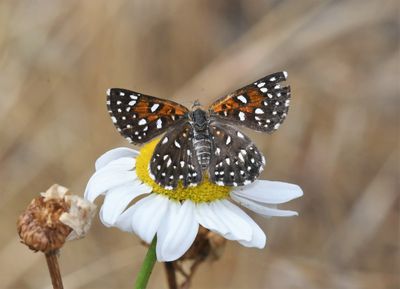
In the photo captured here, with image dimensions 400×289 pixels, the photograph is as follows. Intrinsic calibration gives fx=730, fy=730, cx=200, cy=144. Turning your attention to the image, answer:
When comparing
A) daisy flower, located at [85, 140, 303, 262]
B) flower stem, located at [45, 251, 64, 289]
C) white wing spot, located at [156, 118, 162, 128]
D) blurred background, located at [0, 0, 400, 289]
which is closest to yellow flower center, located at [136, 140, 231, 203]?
daisy flower, located at [85, 140, 303, 262]

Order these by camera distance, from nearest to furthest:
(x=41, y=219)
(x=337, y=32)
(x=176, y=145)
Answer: (x=41, y=219), (x=176, y=145), (x=337, y=32)

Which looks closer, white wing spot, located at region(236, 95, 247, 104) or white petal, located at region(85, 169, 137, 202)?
white petal, located at region(85, 169, 137, 202)

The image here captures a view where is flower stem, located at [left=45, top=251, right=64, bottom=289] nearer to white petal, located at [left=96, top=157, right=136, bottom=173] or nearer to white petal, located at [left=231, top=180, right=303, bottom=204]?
white petal, located at [left=96, top=157, right=136, bottom=173]

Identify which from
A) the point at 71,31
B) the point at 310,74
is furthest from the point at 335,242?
the point at 71,31

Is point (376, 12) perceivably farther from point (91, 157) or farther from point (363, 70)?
point (91, 157)

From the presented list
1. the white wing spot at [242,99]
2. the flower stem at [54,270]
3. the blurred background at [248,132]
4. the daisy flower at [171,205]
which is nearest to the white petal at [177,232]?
the daisy flower at [171,205]

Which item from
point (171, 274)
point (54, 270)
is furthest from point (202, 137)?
point (54, 270)
